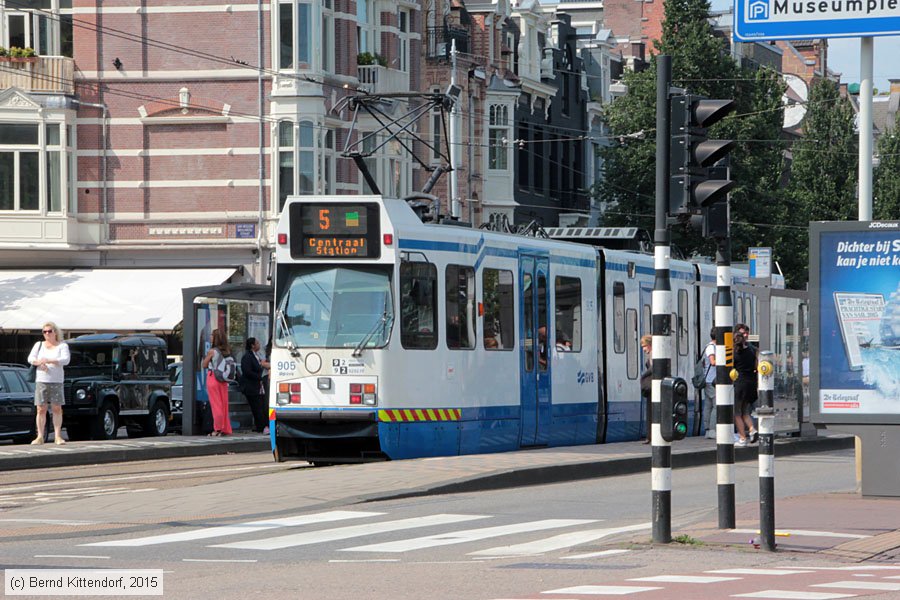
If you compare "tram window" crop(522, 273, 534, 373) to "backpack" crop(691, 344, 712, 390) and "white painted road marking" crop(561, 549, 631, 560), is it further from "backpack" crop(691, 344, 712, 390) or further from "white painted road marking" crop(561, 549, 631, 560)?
"white painted road marking" crop(561, 549, 631, 560)

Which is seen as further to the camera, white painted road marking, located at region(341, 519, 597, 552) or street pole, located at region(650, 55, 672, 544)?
white painted road marking, located at region(341, 519, 597, 552)

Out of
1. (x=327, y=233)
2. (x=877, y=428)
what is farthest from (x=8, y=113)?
(x=877, y=428)

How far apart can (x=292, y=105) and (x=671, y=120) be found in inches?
1247

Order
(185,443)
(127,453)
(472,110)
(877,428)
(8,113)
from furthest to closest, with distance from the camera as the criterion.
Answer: (472,110), (8,113), (185,443), (127,453), (877,428)

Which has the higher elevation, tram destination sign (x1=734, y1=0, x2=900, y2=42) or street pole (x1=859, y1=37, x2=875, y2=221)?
tram destination sign (x1=734, y1=0, x2=900, y2=42)

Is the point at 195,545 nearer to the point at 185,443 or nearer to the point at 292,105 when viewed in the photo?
the point at 185,443

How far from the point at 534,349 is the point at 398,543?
9912 mm

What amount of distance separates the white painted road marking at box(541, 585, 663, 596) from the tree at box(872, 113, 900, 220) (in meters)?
58.3

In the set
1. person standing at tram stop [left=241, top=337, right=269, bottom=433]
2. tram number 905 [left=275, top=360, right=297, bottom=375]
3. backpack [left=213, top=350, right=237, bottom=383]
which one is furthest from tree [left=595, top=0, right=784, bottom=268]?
tram number 905 [left=275, top=360, right=297, bottom=375]

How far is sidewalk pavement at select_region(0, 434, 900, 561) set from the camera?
1276 cm

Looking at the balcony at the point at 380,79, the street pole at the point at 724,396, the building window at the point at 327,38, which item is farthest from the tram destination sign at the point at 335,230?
the balcony at the point at 380,79

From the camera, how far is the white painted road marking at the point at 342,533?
1248cm

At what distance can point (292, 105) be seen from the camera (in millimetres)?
43531

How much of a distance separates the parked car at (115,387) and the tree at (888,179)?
41.5 meters
